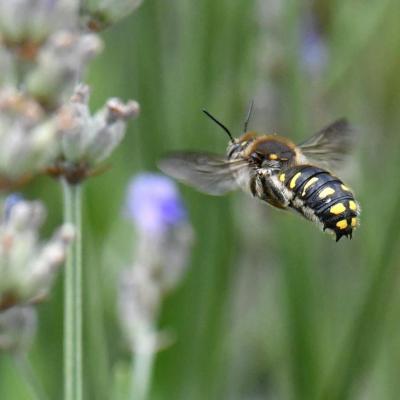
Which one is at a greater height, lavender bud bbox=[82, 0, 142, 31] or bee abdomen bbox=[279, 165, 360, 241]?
lavender bud bbox=[82, 0, 142, 31]

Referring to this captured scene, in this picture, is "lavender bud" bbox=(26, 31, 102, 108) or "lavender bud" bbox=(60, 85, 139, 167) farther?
"lavender bud" bbox=(60, 85, 139, 167)

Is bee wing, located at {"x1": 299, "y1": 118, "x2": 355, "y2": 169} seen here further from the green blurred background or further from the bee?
the green blurred background

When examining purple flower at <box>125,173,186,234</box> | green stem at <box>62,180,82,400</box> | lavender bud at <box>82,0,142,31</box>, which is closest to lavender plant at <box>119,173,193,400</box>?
purple flower at <box>125,173,186,234</box>

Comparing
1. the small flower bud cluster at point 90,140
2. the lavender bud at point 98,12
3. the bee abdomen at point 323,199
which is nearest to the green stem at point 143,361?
the bee abdomen at point 323,199

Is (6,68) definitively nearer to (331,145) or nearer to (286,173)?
(286,173)

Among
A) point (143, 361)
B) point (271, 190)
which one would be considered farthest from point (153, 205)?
point (271, 190)

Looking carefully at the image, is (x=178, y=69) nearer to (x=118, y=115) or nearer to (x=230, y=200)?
(x=230, y=200)

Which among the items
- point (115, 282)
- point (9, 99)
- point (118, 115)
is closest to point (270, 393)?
point (115, 282)
